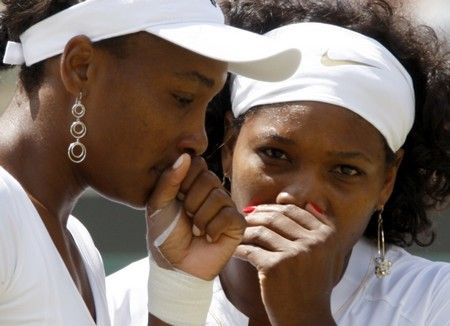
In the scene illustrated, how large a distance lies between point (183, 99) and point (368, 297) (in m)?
1.13

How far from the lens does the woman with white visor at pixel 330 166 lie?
10.5 ft

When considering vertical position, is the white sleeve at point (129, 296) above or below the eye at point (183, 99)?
below

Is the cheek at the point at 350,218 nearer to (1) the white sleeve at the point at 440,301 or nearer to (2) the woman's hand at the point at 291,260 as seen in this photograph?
(2) the woman's hand at the point at 291,260

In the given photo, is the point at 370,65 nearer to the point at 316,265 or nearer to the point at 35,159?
the point at 316,265

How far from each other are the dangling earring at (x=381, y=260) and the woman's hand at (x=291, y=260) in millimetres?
375

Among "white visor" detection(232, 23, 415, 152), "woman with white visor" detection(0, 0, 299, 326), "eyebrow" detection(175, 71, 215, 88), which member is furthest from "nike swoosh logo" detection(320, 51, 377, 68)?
"eyebrow" detection(175, 71, 215, 88)

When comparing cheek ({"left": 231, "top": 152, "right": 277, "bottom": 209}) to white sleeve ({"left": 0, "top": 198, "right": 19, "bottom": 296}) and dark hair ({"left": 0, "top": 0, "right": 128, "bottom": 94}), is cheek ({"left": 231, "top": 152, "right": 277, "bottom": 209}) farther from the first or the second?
white sleeve ({"left": 0, "top": 198, "right": 19, "bottom": 296})

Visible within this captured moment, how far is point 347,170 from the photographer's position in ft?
11.1

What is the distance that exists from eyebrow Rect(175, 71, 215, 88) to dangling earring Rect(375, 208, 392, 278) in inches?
43.9

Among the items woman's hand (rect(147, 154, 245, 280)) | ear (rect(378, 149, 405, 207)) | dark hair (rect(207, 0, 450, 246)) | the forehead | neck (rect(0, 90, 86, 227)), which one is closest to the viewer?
neck (rect(0, 90, 86, 227))

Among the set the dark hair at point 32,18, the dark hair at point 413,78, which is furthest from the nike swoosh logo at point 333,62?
the dark hair at point 32,18

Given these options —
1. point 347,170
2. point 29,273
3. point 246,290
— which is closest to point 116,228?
point 246,290

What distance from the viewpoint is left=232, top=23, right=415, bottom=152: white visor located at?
11.0ft

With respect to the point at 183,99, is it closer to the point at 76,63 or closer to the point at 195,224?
the point at 76,63
